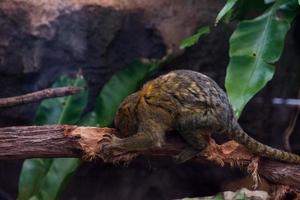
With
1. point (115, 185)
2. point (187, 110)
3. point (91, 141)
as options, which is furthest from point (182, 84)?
point (115, 185)

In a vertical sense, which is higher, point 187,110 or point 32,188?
point 187,110

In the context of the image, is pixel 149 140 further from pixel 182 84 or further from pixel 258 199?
pixel 258 199

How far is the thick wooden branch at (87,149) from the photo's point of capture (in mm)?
2104

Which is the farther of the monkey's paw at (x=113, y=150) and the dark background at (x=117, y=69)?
the dark background at (x=117, y=69)

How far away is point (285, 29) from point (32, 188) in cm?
147

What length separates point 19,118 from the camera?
3.53m

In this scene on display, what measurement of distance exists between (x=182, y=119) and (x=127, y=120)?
241 mm

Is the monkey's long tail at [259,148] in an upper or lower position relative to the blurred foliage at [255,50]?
lower

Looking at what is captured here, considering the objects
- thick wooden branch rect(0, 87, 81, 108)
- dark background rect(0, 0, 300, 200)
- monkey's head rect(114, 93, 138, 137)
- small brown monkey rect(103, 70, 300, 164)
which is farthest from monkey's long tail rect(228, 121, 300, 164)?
dark background rect(0, 0, 300, 200)

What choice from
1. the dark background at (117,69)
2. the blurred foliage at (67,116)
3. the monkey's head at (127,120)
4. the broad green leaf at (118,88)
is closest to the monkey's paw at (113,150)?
the monkey's head at (127,120)

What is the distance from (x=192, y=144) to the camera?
2.21 meters

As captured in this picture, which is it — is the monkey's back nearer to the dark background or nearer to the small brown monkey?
the small brown monkey

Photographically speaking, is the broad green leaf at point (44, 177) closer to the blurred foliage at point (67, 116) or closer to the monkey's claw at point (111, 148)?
the blurred foliage at point (67, 116)

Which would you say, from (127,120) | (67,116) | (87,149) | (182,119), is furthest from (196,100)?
(67,116)
